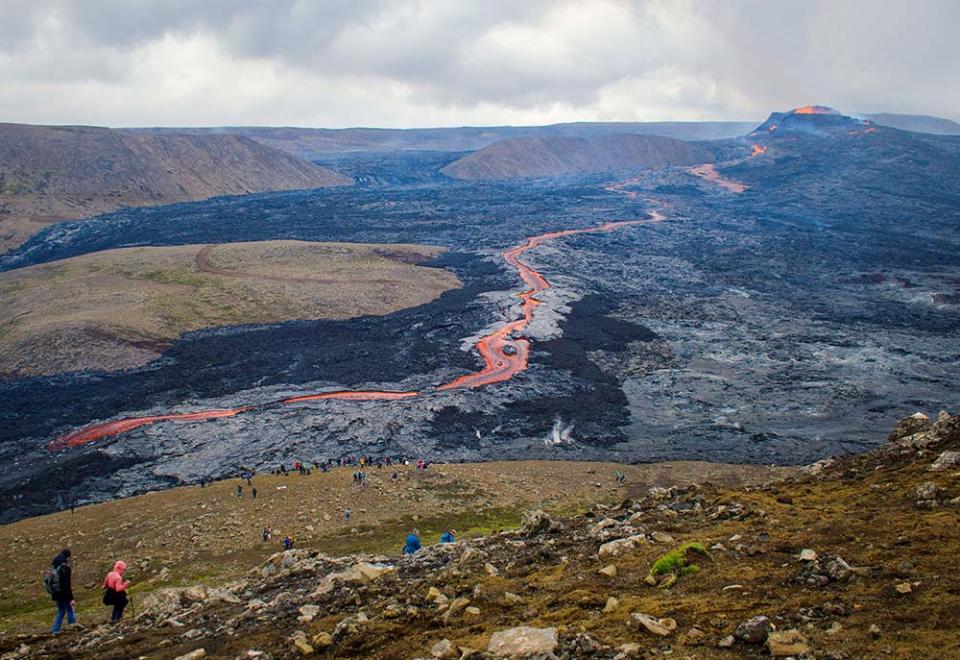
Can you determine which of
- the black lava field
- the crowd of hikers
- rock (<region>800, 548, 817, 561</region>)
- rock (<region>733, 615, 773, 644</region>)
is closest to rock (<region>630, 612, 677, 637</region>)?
rock (<region>733, 615, 773, 644</region>)

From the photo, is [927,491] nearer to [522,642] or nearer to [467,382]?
[522,642]

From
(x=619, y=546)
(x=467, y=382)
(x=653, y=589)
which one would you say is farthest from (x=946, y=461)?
(x=467, y=382)

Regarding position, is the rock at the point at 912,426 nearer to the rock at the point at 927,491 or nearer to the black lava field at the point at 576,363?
the rock at the point at 927,491

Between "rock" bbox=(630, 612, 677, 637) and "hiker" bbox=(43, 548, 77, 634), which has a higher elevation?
"rock" bbox=(630, 612, 677, 637)

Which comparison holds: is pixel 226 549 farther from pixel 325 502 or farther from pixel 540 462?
pixel 540 462

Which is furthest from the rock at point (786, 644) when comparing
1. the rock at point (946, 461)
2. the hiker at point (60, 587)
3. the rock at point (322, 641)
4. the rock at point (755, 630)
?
the hiker at point (60, 587)

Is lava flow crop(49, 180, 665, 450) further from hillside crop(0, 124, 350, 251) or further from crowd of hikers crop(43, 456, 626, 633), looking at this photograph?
hillside crop(0, 124, 350, 251)
